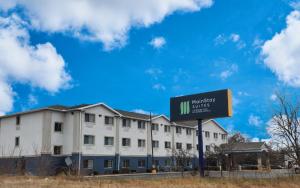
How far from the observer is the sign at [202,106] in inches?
1578

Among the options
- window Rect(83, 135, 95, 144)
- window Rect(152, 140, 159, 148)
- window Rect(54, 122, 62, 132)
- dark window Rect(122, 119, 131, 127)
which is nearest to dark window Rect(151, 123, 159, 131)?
window Rect(152, 140, 159, 148)

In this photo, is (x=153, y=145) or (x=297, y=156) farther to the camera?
(x=153, y=145)

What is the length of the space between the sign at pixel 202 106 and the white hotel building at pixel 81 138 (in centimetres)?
1541

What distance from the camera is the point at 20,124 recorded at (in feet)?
183

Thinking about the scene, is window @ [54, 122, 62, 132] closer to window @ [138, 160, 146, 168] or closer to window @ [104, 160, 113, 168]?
Result: window @ [104, 160, 113, 168]

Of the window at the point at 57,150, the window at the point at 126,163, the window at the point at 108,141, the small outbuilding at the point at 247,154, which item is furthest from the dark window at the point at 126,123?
the small outbuilding at the point at 247,154

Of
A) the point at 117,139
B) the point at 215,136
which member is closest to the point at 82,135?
the point at 117,139

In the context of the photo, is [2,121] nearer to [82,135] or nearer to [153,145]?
[82,135]

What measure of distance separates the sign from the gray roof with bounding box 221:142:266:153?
3377 cm

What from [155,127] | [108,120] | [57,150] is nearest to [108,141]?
[108,120]

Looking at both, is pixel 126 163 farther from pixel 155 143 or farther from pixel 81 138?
pixel 81 138

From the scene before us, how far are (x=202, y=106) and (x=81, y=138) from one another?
18.9 metres

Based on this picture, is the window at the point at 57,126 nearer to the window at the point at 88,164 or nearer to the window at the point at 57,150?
the window at the point at 57,150

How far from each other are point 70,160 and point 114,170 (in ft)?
28.9
